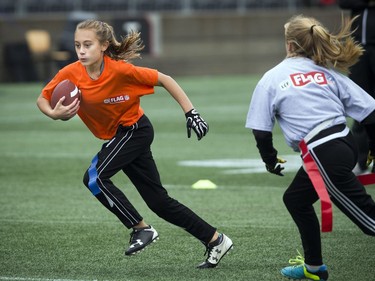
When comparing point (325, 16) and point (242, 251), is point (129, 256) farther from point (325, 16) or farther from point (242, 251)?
point (325, 16)

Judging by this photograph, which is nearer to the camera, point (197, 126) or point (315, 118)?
point (315, 118)

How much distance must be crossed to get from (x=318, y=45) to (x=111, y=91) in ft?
4.82

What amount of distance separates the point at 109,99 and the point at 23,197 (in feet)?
11.7

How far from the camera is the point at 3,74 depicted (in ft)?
97.4

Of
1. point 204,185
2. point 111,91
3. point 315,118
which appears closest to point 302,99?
point 315,118

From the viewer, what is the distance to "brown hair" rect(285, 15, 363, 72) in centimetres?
594

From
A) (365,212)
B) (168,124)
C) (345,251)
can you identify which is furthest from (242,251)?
(168,124)

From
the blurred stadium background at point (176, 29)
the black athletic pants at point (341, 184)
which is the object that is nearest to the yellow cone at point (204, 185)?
the black athletic pants at point (341, 184)

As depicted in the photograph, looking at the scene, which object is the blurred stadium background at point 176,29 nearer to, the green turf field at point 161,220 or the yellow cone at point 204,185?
the green turf field at point 161,220

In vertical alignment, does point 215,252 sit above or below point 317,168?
below

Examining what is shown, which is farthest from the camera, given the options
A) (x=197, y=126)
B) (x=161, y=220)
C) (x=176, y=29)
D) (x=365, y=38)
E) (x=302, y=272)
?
(x=176, y=29)

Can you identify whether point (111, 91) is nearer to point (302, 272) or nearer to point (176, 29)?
point (302, 272)

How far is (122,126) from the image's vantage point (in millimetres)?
6633

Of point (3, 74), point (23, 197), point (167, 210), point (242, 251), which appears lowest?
point (3, 74)
